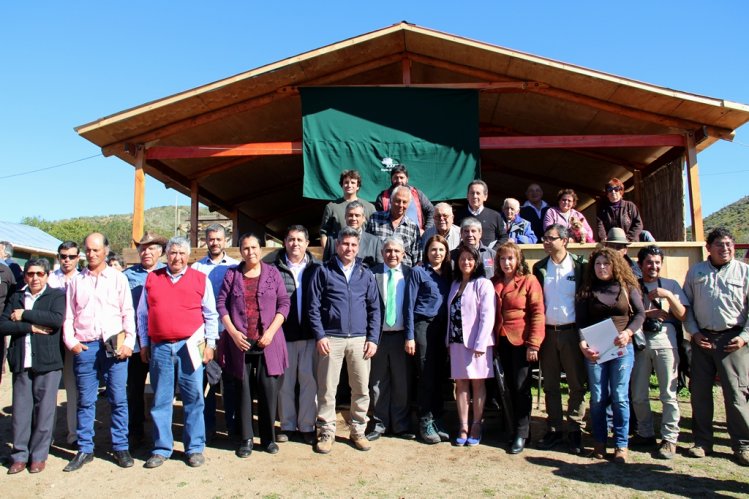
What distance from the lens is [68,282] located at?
511cm

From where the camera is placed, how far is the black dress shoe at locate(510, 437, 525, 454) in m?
5.09

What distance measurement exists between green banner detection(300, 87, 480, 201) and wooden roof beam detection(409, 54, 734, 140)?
12.9 inches

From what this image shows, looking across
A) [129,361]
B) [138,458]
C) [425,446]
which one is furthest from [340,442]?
[129,361]

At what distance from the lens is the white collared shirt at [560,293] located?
5148 mm

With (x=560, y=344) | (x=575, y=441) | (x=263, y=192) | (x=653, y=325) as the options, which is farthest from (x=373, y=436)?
(x=263, y=192)

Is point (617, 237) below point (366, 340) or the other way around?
the other way around

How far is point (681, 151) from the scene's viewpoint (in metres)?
8.59

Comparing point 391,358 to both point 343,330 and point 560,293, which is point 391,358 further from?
point 560,293

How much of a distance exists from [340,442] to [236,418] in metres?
1.01

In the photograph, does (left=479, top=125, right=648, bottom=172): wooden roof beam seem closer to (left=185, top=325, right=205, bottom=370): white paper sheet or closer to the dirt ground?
the dirt ground

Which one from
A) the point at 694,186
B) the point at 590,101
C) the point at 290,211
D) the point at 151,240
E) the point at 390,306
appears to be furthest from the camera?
the point at 290,211

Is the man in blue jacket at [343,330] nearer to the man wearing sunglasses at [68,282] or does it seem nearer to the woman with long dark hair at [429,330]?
the woman with long dark hair at [429,330]

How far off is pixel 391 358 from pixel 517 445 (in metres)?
1.38

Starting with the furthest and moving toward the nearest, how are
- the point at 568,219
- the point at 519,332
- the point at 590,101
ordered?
the point at 590,101 < the point at 568,219 < the point at 519,332
